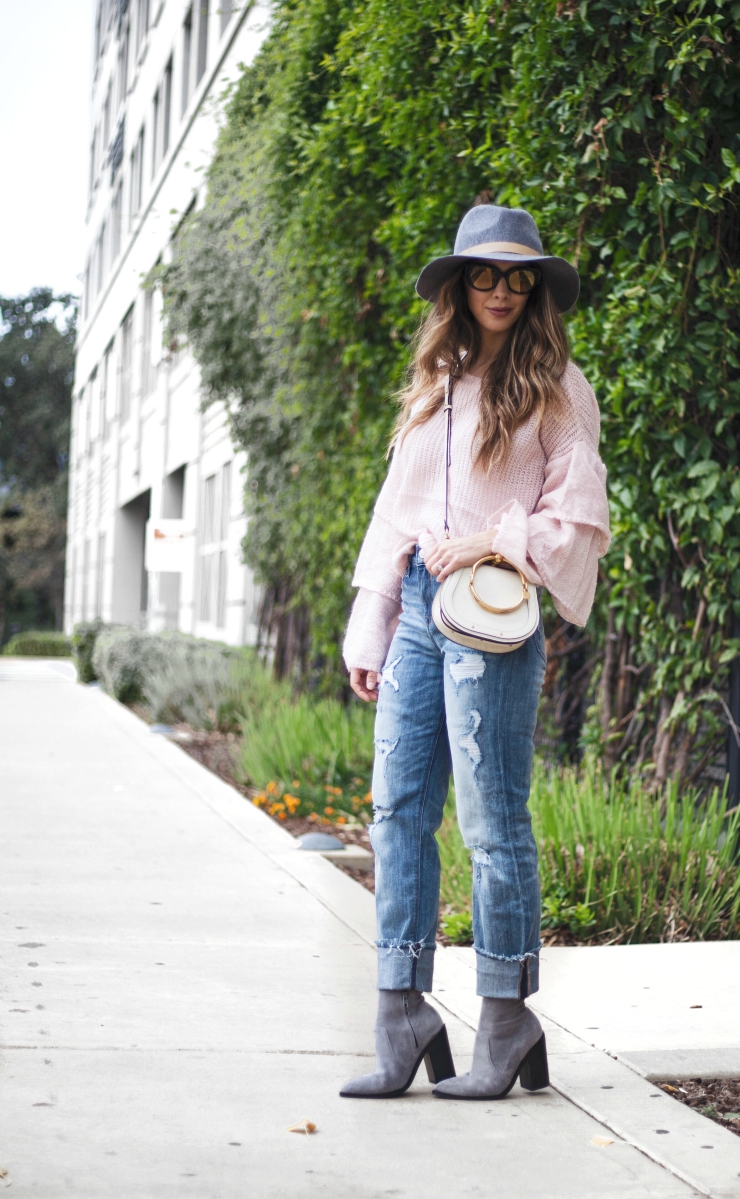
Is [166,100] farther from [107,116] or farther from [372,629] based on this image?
[372,629]

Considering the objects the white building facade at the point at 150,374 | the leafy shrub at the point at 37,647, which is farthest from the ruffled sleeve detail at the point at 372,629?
the leafy shrub at the point at 37,647

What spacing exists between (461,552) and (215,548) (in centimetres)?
1637

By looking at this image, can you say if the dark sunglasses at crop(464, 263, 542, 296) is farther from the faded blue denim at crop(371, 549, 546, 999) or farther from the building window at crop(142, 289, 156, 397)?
the building window at crop(142, 289, 156, 397)

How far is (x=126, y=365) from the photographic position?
97.4ft

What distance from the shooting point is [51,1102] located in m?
2.86

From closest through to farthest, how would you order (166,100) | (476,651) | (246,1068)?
1. (476,651)
2. (246,1068)
3. (166,100)

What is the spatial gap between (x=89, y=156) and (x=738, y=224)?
37673mm

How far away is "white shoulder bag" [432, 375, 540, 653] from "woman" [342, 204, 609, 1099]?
37mm

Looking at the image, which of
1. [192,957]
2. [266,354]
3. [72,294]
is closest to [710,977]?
[192,957]

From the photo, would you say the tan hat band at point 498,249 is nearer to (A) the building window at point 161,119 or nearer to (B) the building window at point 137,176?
(A) the building window at point 161,119

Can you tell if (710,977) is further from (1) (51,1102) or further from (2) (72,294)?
(2) (72,294)

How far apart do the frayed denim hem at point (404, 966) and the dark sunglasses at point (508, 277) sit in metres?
1.50

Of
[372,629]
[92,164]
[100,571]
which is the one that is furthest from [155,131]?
[372,629]

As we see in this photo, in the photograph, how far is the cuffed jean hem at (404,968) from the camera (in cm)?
299
